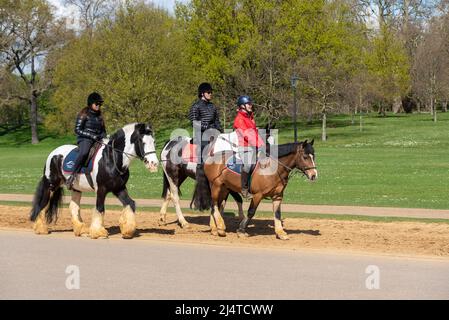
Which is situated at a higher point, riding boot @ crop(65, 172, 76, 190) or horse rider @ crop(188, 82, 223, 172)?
horse rider @ crop(188, 82, 223, 172)

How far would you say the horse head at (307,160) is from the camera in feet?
41.1

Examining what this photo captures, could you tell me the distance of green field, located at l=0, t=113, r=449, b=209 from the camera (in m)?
20.4

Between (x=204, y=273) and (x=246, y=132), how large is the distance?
446cm

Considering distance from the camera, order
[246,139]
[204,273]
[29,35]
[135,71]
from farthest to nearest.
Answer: [29,35] < [135,71] < [246,139] < [204,273]

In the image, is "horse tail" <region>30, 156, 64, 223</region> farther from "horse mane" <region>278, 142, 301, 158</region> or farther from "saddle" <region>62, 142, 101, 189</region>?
"horse mane" <region>278, 142, 301, 158</region>

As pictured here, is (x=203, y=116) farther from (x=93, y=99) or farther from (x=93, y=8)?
(x=93, y=8)

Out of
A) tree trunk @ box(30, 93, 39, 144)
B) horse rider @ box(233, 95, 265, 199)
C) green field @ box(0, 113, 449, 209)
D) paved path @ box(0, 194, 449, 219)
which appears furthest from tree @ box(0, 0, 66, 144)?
horse rider @ box(233, 95, 265, 199)

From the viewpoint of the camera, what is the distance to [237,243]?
12.4 m

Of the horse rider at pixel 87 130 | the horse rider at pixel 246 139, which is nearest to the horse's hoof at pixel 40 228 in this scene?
the horse rider at pixel 87 130

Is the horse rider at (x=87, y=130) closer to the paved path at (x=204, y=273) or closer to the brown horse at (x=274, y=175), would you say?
the paved path at (x=204, y=273)

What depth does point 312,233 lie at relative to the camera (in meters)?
13.6

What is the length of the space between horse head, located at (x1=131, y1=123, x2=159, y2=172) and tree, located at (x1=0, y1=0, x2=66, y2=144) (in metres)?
58.5

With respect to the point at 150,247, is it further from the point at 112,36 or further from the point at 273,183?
the point at 112,36

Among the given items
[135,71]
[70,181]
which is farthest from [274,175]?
[135,71]
